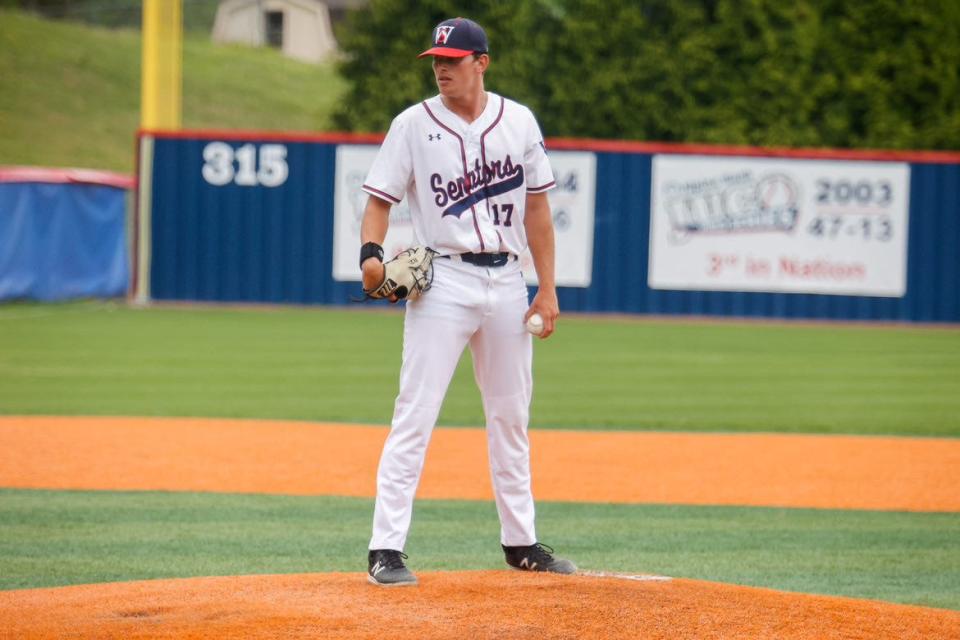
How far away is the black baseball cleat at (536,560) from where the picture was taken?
546 cm

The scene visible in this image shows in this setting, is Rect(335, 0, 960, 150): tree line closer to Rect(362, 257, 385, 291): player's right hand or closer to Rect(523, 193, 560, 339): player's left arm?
Rect(523, 193, 560, 339): player's left arm

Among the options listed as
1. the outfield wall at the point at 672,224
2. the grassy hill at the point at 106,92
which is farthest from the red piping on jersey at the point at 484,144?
the grassy hill at the point at 106,92

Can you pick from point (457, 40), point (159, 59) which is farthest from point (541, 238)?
point (159, 59)

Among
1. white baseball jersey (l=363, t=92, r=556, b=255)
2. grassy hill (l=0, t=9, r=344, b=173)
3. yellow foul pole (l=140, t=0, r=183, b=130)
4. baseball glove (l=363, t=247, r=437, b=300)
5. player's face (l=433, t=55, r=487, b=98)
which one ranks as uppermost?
grassy hill (l=0, t=9, r=344, b=173)

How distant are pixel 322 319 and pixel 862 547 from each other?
13.7 m

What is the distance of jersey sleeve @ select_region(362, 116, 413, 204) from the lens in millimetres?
5172

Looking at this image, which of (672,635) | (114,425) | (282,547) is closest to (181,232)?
(114,425)

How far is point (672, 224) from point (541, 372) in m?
7.35

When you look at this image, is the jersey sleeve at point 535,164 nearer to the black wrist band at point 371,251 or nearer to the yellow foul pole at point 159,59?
the black wrist band at point 371,251

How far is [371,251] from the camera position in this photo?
16.9ft

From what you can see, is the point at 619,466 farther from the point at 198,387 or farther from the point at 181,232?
the point at 181,232

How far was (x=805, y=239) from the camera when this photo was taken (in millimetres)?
20750

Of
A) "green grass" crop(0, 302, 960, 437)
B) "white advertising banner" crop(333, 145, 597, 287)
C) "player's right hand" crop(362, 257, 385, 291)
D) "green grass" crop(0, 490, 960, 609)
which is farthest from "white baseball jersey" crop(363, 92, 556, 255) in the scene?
"white advertising banner" crop(333, 145, 597, 287)

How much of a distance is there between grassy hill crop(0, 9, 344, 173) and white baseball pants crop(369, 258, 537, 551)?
33032 millimetres
